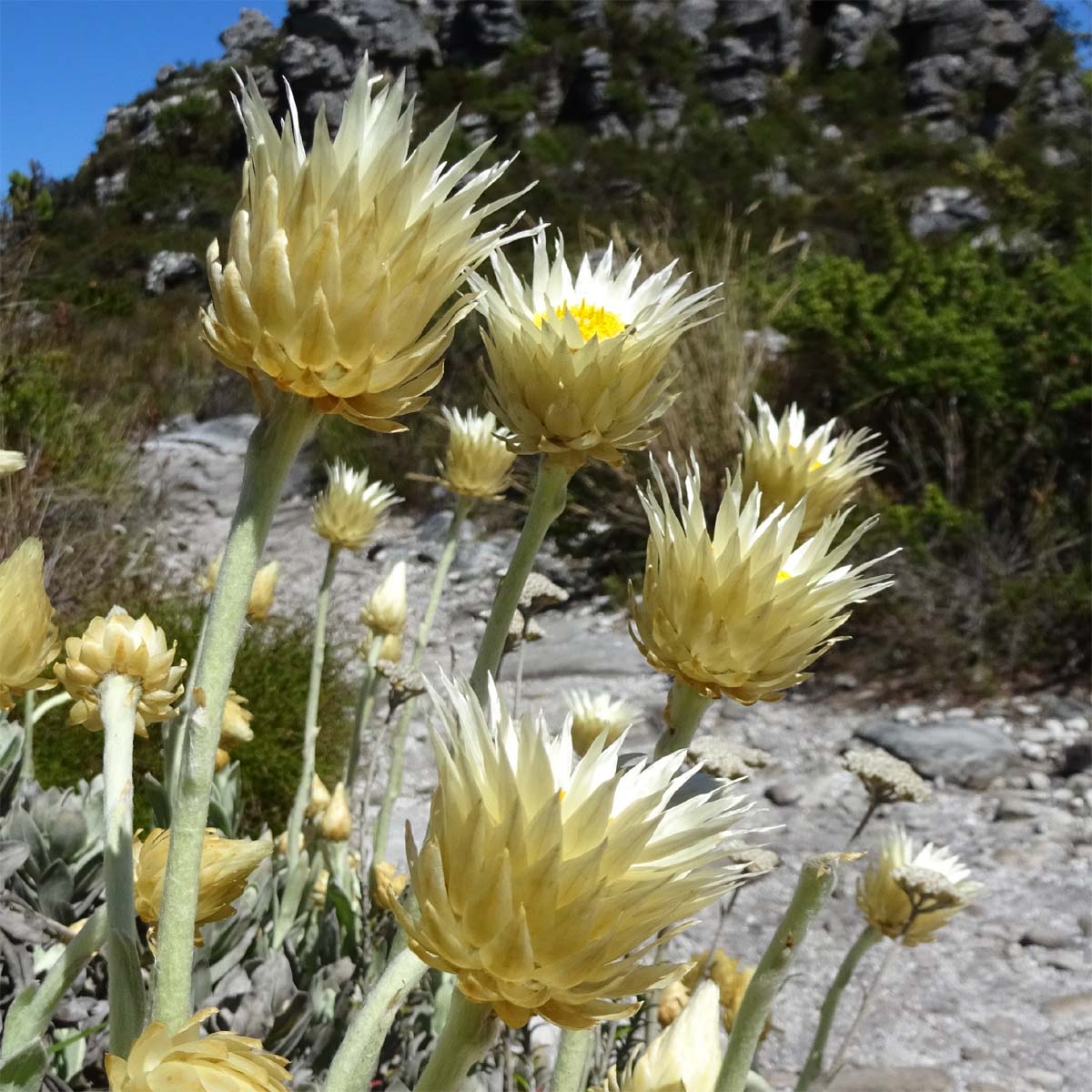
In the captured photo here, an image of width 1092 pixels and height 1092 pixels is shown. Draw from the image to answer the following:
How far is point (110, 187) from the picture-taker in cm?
2812

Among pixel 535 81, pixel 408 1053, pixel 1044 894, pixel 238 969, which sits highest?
pixel 535 81

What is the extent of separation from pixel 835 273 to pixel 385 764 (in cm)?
527

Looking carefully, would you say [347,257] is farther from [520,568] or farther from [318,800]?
[318,800]

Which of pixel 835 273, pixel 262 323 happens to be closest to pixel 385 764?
pixel 262 323

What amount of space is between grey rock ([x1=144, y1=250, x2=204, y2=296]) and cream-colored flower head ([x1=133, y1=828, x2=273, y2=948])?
70.9ft

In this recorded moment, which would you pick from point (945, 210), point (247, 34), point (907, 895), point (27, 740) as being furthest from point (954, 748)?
point (247, 34)

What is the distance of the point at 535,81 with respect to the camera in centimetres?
3025

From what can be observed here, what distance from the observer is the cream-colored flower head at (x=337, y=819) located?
191 cm

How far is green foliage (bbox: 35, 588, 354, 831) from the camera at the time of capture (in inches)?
120

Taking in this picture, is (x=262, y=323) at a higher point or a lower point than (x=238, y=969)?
higher

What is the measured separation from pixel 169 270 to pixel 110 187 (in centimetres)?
937

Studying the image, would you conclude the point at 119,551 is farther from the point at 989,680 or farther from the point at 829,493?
the point at 829,493

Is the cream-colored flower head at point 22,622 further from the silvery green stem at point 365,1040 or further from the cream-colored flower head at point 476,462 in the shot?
the cream-colored flower head at point 476,462

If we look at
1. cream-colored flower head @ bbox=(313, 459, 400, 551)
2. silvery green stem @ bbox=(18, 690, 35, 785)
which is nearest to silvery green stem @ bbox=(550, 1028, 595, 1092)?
silvery green stem @ bbox=(18, 690, 35, 785)
